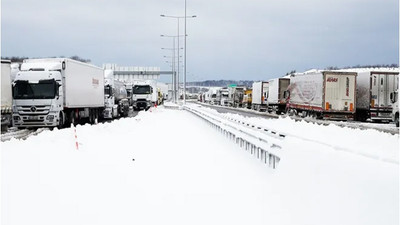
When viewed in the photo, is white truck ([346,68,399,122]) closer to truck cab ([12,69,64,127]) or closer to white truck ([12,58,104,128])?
white truck ([12,58,104,128])

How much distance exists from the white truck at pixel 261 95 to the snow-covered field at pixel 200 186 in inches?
1822

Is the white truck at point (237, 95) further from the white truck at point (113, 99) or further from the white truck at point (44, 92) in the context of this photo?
the white truck at point (44, 92)

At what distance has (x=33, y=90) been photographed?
25875mm

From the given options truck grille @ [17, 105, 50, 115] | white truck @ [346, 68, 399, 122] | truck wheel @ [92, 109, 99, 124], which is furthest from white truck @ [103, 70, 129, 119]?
white truck @ [346, 68, 399, 122]

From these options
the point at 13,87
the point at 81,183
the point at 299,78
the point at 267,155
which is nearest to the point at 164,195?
the point at 81,183

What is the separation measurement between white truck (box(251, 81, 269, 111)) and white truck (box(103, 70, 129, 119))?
17854 mm

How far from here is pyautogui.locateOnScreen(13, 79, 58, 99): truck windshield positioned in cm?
2586

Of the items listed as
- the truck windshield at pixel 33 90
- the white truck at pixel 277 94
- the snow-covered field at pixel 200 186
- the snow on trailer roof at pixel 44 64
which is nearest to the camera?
the snow-covered field at pixel 200 186

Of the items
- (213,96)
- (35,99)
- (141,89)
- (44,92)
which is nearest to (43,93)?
(44,92)

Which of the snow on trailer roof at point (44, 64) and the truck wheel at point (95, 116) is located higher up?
the snow on trailer roof at point (44, 64)

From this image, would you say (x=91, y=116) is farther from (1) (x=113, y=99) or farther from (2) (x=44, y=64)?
(2) (x=44, y=64)

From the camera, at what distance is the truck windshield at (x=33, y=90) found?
25.9 metres

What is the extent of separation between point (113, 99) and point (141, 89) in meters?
18.6

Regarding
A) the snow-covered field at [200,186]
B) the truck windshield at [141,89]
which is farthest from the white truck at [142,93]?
the snow-covered field at [200,186]
